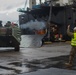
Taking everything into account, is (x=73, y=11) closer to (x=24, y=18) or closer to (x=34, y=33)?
(x=34, y=33)

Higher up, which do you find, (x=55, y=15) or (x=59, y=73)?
(x=55, y=15)

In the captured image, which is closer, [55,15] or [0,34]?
[0,34]

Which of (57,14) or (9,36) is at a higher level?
(57,14)

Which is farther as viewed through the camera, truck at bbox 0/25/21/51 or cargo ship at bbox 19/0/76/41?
cargo ship at bbox 19/0/76/41

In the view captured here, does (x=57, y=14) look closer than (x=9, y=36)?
No

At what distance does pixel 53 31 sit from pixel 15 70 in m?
23.0

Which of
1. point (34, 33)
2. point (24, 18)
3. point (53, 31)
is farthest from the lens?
point (24, 18)

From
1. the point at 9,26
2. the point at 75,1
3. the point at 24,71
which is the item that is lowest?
the point at 24,71

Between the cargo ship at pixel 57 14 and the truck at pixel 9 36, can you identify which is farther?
the cargo ship at pixel 57 14

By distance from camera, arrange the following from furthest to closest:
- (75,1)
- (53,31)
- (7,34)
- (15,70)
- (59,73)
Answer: (75,1) → (53,31) → (7,34) → (15,70) → (59,73)

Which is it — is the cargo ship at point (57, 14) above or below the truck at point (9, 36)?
above

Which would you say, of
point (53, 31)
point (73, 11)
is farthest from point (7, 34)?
point (73, 11)

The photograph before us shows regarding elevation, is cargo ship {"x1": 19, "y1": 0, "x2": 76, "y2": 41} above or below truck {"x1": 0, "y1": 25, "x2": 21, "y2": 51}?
above

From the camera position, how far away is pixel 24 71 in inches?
402
